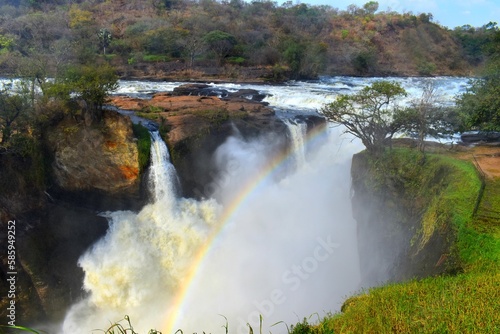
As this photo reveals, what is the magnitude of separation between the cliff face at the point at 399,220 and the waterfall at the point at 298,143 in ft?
13.7

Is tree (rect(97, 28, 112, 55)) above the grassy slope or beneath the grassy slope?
above

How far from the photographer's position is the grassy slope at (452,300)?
583cm

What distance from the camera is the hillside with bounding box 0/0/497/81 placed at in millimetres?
40375

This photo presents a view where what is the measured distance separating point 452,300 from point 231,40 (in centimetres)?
4351

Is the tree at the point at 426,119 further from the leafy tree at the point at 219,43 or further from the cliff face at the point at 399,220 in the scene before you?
the leafy tree at the point at 219,43

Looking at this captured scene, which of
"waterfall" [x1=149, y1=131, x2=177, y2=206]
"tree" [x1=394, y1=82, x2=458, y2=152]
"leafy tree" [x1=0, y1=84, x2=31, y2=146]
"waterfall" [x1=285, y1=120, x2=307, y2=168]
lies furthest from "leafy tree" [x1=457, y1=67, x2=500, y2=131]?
"leafy tree" [x1=0, y1=84, x2=31, y2=146]

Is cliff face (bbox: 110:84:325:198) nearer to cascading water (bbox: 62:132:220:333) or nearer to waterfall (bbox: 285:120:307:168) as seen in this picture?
waterfall (bbox: 285:120:307:168)

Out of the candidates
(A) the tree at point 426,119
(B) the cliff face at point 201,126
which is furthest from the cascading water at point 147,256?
(A) the tree at point 426,119

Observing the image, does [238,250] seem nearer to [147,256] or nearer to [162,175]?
[147,256]

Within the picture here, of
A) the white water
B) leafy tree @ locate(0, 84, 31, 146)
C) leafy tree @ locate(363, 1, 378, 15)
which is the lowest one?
the white water

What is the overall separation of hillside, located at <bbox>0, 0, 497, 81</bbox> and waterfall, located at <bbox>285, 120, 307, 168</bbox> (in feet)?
67.6

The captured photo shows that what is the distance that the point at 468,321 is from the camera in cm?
574

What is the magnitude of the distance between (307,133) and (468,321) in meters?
14.8

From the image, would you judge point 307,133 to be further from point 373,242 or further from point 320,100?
point 373,242
